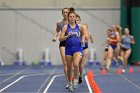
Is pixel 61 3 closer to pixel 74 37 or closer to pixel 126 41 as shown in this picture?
pixel 126 41

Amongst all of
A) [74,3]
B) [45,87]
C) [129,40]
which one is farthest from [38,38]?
[45,87]

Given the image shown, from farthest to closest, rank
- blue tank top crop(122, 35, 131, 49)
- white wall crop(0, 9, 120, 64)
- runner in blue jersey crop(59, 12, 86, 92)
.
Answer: white wall crop(0, 9, 120, 64) → blue tank top crop(122, 35, 131, 49) → runner in blue jersey crop(59, 12, 86, 92)

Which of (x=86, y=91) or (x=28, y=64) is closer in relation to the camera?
(x=86, y=91)

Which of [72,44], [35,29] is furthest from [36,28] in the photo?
[72,44]

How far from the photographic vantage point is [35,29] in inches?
1024

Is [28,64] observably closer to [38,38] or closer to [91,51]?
[38,38]

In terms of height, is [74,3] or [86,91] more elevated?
[74,3]

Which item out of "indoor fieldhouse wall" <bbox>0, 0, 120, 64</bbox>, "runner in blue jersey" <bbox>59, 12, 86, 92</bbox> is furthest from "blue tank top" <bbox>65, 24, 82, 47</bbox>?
"indoor fieldhouse wall" <bbox>0, 0, 120, 64</bbox>

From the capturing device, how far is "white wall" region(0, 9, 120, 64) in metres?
26.0

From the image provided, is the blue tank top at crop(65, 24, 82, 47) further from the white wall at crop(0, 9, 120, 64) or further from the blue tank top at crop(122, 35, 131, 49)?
the white wall at crop(0, 9, 120, 64)

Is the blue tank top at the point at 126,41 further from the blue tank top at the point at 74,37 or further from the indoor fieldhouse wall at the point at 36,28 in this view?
the blue tank top at the point at 74,37

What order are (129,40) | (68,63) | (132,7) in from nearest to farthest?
(68,63) < (129,40) < (132,7)

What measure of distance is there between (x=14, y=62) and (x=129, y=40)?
8.73 metres

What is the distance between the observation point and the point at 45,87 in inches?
477
